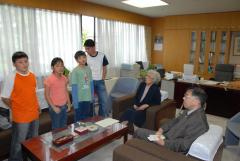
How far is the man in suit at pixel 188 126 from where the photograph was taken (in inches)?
66.4

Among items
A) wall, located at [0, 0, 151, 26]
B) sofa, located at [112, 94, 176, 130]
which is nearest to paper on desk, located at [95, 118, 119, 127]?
sofa, located at [112, 94, 176, 130]

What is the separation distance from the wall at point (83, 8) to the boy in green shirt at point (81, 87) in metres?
1.52

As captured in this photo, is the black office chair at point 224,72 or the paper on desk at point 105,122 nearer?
the paper on desk at point 105,122

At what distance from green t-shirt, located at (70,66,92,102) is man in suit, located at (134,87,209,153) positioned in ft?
3.61

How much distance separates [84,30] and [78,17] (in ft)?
1.12

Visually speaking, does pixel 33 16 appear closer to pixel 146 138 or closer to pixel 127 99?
pixel 127 99

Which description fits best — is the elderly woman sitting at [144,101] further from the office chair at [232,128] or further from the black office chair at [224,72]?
the black office chair at [224,72]

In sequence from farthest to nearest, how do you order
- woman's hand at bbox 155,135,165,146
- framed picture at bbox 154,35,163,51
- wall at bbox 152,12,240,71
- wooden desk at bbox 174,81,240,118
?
framed picture at bbox 154,35,163,51, wall at bbox 152,12,240,71, wooden desk at bbox 174,81,240,118, woman's hand at bbox 155,135,165,146

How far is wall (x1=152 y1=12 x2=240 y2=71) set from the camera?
17.0 ft

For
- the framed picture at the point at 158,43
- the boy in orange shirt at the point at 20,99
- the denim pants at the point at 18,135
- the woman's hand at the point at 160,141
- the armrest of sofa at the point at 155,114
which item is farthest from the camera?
the framed picture at the point at 158,43

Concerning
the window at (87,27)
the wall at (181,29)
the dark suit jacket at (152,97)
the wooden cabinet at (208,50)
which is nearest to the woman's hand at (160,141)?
the dark suit jacket at (152,97)

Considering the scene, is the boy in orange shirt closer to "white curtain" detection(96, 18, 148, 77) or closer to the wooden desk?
"white curtain" detection(96, 18, 148, 77)

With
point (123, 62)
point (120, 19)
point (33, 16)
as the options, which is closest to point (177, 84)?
point (123, 62)

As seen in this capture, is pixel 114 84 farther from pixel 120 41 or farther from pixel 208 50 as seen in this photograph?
pixel 208 50
